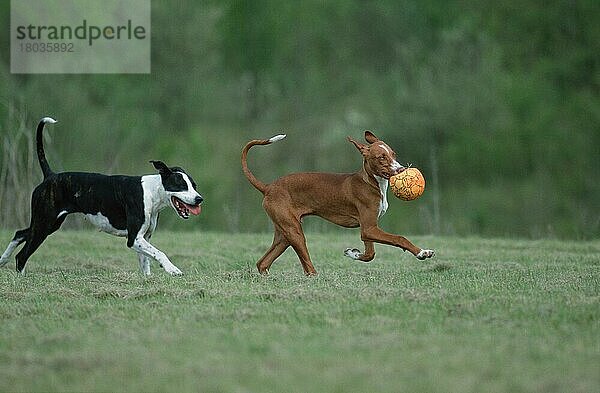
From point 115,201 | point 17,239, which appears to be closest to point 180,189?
point 115,201

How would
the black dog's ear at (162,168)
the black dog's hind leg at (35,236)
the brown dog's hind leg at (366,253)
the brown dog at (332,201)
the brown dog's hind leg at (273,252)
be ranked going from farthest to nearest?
the black dog's hind leg at (35,236)
the black dog's ear at (162,168)
the brown dog's hind leg at (273,252)
the brown dog's hind leg at (366,253)
the brown dog at (332,201)

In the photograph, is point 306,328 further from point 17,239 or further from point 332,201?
point 17,239

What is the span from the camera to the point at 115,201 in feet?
31.9

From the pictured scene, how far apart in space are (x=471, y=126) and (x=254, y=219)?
7.82m

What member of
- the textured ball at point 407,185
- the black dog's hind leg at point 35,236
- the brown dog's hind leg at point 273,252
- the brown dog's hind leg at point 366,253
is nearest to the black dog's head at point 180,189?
the brown dog's hind leg at point 273,252

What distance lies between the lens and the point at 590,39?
24828mm

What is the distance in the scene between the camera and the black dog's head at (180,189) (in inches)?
378

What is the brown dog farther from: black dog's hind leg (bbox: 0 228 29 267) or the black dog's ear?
black dog's hind leg (bbox: 0 228 29 267)

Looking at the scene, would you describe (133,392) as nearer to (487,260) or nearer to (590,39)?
(487,260)

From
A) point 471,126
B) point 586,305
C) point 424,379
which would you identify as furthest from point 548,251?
point 471,126

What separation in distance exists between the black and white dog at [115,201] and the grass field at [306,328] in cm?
40

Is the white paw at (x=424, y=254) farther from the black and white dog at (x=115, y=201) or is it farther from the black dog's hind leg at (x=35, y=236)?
the black dog's hind leg at (x=35, y=236)

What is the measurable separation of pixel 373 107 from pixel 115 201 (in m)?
16.5

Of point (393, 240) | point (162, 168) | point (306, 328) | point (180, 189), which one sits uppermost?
point (162, 168)
